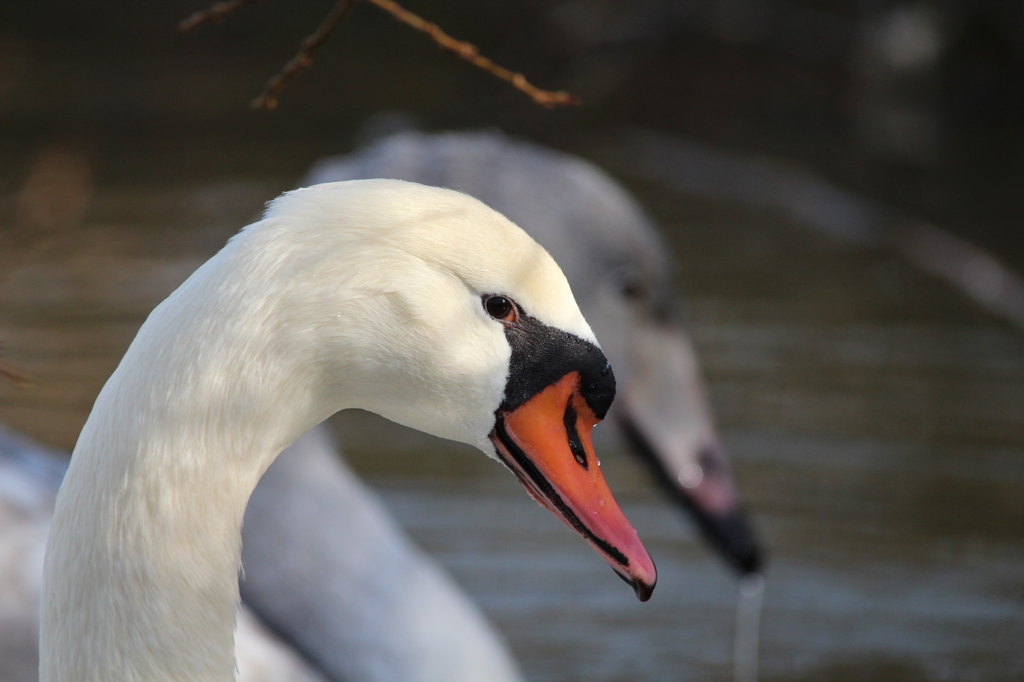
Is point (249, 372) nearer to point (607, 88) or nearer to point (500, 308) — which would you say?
A: point (500, 308)

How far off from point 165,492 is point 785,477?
365 centimetres

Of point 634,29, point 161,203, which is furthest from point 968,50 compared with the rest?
point 161,203

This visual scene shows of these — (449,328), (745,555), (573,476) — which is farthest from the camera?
(745,555)

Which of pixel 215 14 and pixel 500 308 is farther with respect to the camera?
pixel 215 14

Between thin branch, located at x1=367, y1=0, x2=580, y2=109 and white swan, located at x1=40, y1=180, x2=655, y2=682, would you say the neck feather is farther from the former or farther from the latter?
thin branch, located at x1=367, y1=0, x2=580, y2=109

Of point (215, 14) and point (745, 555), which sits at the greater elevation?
point (215, 14)

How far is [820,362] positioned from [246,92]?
735 cm

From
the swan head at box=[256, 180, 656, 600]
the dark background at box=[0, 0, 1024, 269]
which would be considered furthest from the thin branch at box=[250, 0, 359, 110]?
the dark background at box=[0, 0, 1024, 269]

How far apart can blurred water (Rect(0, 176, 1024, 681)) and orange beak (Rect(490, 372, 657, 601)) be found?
1.90 metres

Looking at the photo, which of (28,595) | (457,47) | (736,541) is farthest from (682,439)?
(457,47)

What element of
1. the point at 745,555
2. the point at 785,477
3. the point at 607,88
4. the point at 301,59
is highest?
the point at 301,59

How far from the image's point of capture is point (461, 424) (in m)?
1.57

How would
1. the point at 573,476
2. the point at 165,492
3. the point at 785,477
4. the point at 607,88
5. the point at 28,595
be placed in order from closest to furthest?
the point at 165,492 → the point at 573,476 → the point at 28,595 → the point at 785,477 → the point at 607,88

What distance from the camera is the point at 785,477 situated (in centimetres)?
477
